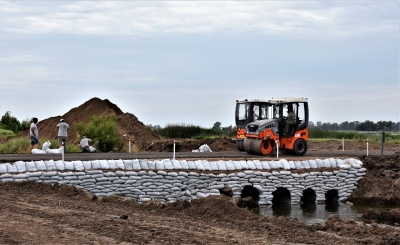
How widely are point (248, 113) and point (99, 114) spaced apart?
15.7 metres

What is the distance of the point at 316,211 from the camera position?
21938 mm

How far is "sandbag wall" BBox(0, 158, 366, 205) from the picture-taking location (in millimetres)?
19422

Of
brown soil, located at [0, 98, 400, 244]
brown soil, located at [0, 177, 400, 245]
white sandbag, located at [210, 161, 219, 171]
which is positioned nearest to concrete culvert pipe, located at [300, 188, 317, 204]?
white sandbag, located at [210, 161, 219, 171]

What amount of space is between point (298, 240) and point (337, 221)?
9.76 ft

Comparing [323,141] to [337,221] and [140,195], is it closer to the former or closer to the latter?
[140,195]

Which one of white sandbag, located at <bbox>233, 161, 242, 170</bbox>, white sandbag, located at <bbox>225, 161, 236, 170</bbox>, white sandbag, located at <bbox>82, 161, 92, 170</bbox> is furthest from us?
white sandbag, located at <bbox>233, 161, 242, 170</bbox>

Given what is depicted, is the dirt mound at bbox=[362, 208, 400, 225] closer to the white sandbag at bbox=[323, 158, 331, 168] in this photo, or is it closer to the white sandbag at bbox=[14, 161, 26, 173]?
the white sandbag at bbox=[323, 158, 331, 168]

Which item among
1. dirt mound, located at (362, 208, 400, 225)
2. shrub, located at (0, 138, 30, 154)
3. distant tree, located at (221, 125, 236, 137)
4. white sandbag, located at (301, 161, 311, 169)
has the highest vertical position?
distant tree, located at (221, 125, 236, 137)

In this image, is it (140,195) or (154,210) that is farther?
(140,195)

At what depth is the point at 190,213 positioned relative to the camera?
15.5m

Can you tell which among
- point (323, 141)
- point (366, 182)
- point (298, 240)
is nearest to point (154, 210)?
point (298, 240)

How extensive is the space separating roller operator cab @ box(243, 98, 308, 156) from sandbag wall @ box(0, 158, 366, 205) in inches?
76.1

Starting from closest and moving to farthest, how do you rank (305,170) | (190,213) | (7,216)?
1. (7,216)
2. (190,213)
3. (305,170)

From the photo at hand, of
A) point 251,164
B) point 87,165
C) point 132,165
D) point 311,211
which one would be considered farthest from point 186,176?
point 311,211
